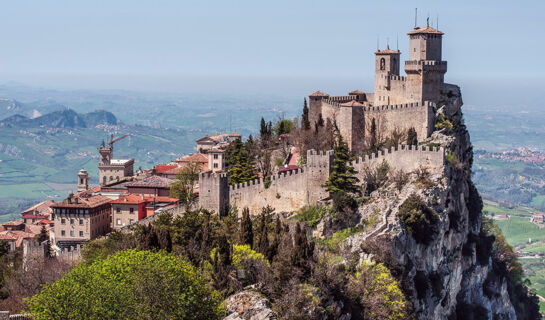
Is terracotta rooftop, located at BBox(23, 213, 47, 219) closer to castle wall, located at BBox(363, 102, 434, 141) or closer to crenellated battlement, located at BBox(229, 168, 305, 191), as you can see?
crenellated battlement, located at BBox(229, 168, 305, 191)

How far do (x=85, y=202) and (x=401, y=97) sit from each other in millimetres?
25094

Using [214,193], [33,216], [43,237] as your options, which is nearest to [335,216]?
[214,193]

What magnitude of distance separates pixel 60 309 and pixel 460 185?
34.5 meters

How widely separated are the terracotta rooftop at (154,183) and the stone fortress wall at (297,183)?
879 centimetres

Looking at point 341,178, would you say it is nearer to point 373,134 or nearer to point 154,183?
point 373,134

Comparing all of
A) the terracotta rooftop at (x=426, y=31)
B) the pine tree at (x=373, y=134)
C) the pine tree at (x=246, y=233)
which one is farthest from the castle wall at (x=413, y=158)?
the terracotta rooftop at (x=426, y=31)

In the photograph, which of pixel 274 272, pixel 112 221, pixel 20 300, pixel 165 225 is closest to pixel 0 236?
pixel 112 221

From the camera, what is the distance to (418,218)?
2068 inches

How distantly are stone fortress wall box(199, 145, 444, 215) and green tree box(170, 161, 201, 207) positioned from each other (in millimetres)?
2370

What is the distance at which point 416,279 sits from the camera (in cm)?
5238

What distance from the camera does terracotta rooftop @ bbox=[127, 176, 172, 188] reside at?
65250 millimetres

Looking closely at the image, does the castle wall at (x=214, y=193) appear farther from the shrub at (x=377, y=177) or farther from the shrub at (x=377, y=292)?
the shrub at (x=377, y=292)

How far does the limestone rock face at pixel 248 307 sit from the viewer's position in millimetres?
38312

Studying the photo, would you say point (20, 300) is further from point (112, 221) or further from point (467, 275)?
point (467, 275)
